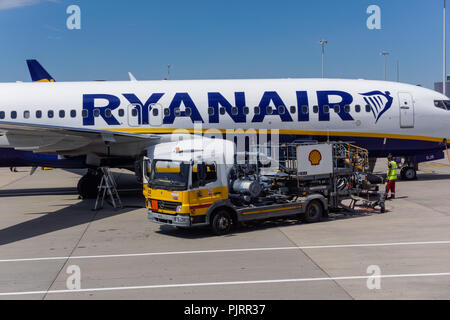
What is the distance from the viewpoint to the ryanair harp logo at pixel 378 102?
20875mm

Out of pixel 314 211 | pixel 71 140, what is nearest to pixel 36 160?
pixel 71 140

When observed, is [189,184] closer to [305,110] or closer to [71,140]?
[71,140]

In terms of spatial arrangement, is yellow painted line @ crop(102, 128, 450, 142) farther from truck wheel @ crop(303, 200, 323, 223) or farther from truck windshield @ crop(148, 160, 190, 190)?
truck windshield @ crop(148, 160, 190, 190)

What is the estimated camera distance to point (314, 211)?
1458cm

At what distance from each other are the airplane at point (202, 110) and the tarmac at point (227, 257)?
177 inches

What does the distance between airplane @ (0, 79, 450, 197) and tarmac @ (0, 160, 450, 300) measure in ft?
14.8

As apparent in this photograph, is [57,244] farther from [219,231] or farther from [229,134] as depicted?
[229,134]

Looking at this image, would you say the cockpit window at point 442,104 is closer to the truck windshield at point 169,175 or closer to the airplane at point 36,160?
the truck windshield at point 169,175

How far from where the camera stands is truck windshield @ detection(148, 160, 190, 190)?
41.4 feet

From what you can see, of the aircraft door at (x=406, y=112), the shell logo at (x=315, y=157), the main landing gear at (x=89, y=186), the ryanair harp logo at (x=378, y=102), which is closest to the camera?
the shell logo at (x=315, y=157)

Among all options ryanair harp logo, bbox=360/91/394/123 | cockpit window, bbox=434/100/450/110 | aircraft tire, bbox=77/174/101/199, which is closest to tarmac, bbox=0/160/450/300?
aircraft tire, bbox=77/174/101/199

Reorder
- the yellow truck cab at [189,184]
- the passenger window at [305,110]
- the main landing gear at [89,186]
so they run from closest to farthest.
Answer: the yellow truck cab at [189,184]
the main landing gear at [89,186]
the passenger window at [305,110]

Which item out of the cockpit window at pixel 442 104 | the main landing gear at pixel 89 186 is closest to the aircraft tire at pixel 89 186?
the main landing gear at pixel 89 186
